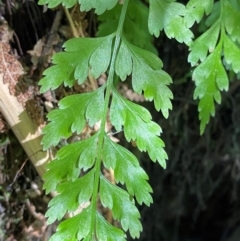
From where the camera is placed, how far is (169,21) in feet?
2.68

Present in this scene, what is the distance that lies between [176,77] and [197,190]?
499 millimetres

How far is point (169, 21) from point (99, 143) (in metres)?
0.24

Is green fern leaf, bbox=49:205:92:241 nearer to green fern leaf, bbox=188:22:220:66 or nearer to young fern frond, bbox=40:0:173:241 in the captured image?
young fern frond, bbox=40:0:173:241

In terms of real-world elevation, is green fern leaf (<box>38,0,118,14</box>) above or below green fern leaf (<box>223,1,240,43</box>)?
Answer: above

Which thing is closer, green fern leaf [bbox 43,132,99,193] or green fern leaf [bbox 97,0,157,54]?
green fern leaf [bbox 43,132,99,193]

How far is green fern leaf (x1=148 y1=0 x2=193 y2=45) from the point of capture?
809 mm

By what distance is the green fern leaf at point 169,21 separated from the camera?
2.65 ft

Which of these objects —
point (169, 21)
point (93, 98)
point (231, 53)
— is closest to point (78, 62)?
point (93, 98)

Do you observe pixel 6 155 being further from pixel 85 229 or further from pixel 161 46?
pixel 161 46

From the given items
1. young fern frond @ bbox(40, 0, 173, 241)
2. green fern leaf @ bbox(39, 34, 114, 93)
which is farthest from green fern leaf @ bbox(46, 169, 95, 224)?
green fern leaf @ bbox(39, 34, 114, 93)

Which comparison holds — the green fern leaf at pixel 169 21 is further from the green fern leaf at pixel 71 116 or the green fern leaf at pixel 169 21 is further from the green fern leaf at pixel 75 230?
the green fern leaf at pixel 75 230

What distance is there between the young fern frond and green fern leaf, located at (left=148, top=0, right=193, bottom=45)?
0.17 feet

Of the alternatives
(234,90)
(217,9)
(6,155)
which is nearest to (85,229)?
(6,155)

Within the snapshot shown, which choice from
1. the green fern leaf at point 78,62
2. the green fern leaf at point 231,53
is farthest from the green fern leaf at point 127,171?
the green fern leaf at point 231,53
